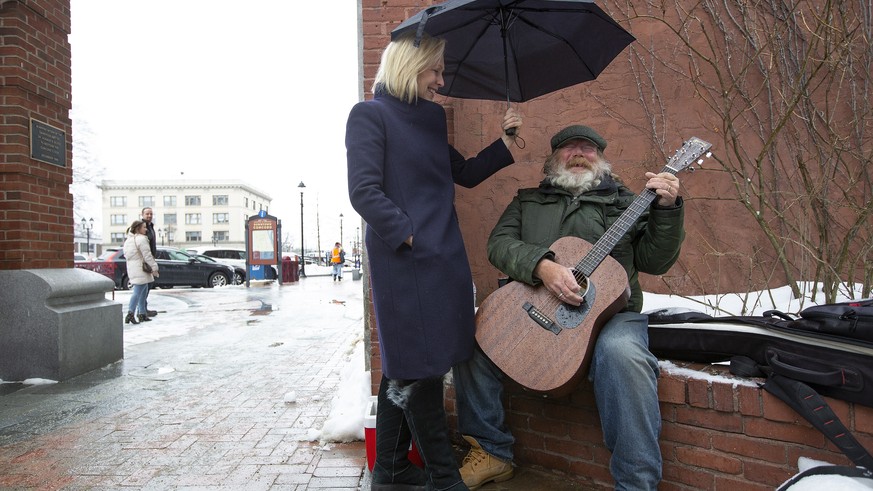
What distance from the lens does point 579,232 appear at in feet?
8.22

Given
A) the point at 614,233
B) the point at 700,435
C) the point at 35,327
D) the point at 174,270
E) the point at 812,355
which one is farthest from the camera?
the point at 174,270

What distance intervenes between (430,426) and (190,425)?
6.69 ft

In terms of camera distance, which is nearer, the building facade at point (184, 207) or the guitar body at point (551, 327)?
the guitar body at point (551, 327)

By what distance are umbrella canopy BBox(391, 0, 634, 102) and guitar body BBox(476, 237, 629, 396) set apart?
0.93 m

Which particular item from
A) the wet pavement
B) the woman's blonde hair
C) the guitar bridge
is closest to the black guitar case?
the guitar bridge

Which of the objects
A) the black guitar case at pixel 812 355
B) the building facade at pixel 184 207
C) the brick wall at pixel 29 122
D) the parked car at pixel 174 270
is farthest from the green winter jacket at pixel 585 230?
the building facade at pixel 184 207

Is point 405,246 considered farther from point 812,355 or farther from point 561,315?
point 812,355

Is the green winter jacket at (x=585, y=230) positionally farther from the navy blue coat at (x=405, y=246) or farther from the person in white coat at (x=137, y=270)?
the person in white coat at (x=137, y=270)

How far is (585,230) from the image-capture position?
2498 mm

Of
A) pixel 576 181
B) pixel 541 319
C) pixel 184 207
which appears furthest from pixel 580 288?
pixel 184 207

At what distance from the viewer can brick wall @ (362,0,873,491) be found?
6.34 ft

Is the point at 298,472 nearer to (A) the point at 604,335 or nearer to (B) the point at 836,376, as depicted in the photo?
(A) the point at 604,335

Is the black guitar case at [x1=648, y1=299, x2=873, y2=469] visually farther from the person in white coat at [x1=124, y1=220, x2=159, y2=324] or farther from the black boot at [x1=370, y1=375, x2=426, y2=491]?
the person in white coat at [x1=124, y1=220, x2=159, y2=324]

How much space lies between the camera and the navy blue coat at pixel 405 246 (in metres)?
2.06
